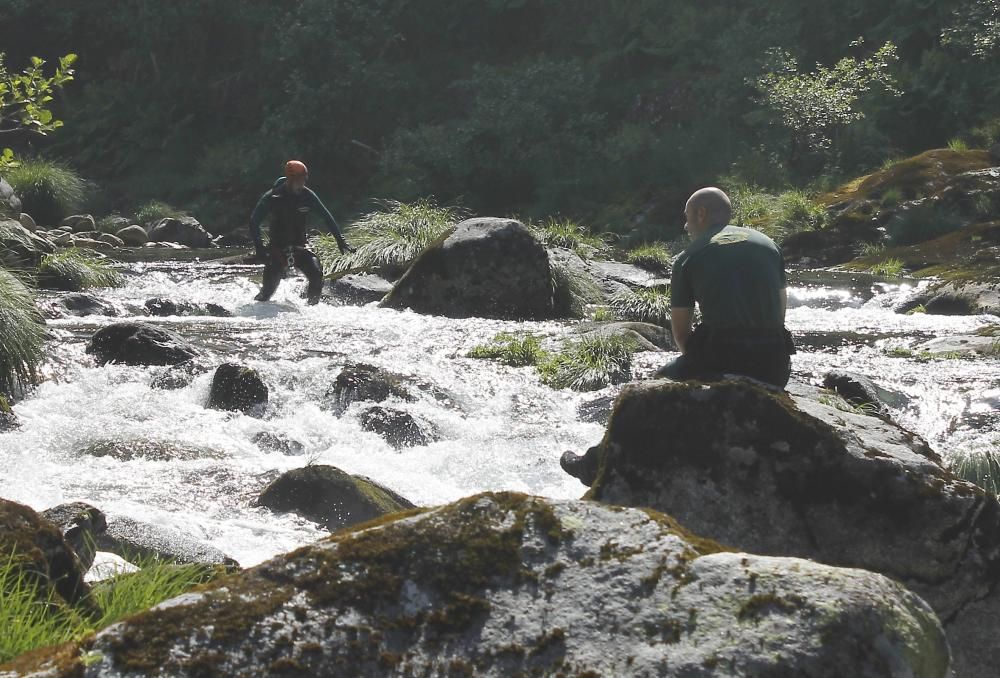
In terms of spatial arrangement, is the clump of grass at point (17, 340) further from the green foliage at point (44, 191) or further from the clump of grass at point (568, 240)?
the green foliage at point (44, 191)

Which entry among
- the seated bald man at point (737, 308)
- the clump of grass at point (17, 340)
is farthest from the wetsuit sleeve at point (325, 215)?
the seated bald man at point (737, 308)

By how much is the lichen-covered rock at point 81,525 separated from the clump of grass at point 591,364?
5.99 m

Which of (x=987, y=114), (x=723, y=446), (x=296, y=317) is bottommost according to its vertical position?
(x=296, y=317)

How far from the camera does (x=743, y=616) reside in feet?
7.93

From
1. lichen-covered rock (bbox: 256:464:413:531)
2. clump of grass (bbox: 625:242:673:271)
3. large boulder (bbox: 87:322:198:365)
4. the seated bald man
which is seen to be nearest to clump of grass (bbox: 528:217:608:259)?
clump of grass (bbox: 625:242:673:271)

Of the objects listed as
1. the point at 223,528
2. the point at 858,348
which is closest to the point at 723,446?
the point at 223,528

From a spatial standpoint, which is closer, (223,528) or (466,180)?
(223,528)

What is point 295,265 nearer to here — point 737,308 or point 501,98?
point 737,308

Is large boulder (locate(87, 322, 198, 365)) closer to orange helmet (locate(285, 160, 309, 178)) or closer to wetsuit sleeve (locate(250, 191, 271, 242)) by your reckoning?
wetsuit sleeve (locate(250, 191, 271, 242))

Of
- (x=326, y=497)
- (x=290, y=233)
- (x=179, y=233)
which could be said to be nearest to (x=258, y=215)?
(x=290, y=233)

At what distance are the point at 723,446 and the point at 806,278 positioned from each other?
12460 mm

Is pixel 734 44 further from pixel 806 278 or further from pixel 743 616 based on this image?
pixel 743 616

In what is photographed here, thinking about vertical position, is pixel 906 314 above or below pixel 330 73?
below

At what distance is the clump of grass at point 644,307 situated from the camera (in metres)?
13.6
